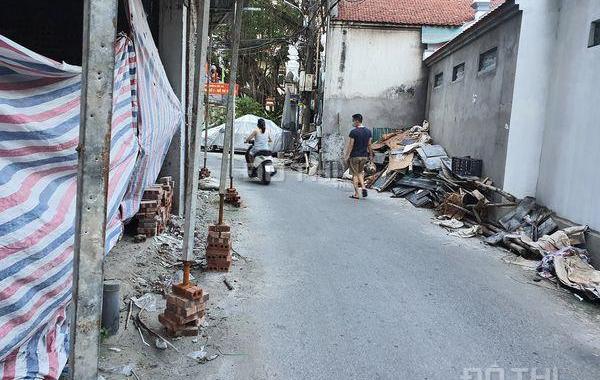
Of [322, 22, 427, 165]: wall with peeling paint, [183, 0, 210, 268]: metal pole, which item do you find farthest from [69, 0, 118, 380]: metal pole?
[322, 22, 427, 165]: wall with peeling paint

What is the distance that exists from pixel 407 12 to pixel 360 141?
827 centimetres

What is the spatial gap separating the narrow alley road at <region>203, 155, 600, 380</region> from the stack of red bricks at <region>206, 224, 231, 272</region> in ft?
1.32

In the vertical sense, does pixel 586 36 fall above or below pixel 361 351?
above

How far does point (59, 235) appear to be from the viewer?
2.47 meters

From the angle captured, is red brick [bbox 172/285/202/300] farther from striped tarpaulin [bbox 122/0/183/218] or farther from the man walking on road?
the man walking on road

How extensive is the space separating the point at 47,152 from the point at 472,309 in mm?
3746

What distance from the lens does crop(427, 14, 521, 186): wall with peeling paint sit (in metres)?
8.84

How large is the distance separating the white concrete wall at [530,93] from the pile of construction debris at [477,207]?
0.45 m

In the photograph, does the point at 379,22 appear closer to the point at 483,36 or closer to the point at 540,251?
the point at 483,36

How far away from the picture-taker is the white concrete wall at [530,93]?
26.1 feet

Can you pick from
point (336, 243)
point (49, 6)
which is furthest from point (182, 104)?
point (336, 243)

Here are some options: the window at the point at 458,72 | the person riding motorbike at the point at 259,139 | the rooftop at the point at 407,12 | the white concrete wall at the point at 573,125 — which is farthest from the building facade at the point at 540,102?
the rooftop at the point at 407,12

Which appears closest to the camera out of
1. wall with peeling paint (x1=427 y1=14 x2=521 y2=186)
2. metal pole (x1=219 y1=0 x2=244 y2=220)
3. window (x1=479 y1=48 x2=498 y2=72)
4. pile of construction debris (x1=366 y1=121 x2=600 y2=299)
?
metal pole (x1=219 y1=0 x2=244 y2=220)

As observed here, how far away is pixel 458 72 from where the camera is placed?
13.0 meters
